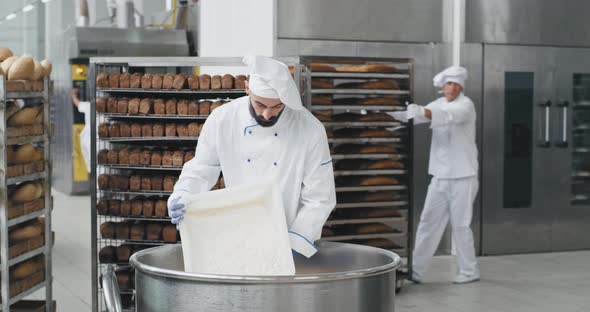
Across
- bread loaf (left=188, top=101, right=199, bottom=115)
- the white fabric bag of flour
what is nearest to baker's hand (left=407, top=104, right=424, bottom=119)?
bread loaf (left=188, top=101, right=199, bottom=115)

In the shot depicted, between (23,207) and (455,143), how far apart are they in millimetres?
3181

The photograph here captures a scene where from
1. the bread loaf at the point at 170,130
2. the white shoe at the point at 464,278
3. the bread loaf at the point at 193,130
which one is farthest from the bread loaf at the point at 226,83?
the white shoe at the point at 464,278

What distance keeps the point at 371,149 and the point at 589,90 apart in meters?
2.68

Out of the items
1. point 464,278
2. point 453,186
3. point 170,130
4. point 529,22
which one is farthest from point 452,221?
point 170,130

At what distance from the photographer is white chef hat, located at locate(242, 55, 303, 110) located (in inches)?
117

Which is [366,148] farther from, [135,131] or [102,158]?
[102,158]

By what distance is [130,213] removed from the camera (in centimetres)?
498

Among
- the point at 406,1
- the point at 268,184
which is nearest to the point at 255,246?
the point at 268,184

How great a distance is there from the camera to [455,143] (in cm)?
630

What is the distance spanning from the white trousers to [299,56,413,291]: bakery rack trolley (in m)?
0.16

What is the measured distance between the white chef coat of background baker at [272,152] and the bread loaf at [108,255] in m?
1.96

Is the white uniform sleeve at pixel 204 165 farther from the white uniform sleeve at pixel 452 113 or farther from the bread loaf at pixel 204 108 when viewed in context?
the white uniform sleeve at pixel 452 113

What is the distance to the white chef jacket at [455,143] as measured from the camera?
20.5 feet

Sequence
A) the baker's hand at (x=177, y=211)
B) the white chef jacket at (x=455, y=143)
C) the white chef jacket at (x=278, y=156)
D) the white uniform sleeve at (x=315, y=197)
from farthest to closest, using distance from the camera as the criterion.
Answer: the white chef jacket at (x=455, y=143) < the white chef jacket at (x=278, y=156) < the white uniform sleeve at (x=315, y=197) < the baker's hand at (x=177, y=211)
